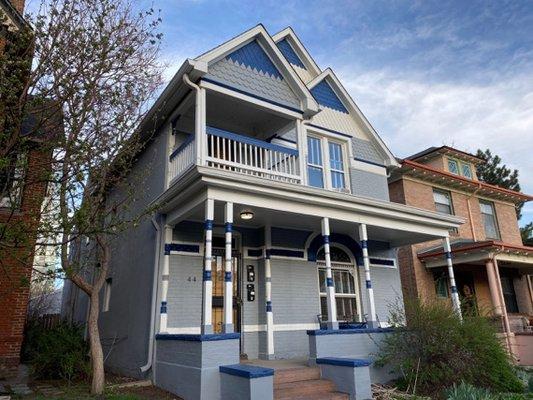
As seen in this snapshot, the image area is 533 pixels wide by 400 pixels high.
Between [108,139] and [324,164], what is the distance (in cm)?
678

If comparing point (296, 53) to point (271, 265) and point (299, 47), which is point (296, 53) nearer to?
point (299, 47)

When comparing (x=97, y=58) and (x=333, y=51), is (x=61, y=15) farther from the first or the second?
(x=333, y=51)

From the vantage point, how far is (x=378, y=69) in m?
14.6

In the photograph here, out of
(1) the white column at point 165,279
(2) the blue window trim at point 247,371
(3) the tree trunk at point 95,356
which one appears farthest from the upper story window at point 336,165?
(3) the tree trunk at point 95,356

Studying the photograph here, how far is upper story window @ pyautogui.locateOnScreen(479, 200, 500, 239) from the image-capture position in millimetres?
17562

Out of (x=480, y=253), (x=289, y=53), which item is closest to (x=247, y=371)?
(x=289, y=53)

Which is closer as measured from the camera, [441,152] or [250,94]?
[250,94]

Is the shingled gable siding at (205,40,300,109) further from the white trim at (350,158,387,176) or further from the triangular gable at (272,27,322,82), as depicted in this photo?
the white trim at (350,158,387,176)

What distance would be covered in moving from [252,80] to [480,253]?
929 cm

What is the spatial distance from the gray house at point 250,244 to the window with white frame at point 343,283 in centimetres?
4

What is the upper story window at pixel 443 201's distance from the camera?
1602 centimetres

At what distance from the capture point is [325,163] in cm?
1232

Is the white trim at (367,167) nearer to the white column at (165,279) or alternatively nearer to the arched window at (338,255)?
the arched window at (338,255)

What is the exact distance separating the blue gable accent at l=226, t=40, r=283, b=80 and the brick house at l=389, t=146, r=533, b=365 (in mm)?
6727
